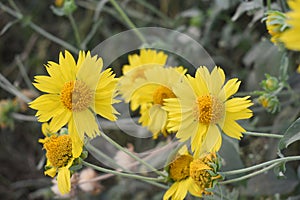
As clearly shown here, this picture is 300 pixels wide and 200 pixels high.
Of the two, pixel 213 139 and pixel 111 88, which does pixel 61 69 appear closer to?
pixel 111 88

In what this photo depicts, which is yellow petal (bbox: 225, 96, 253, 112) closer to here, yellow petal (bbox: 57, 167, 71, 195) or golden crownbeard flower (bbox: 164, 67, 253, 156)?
golden crownbeard flower (bbox: 164, 67, 253, 156)

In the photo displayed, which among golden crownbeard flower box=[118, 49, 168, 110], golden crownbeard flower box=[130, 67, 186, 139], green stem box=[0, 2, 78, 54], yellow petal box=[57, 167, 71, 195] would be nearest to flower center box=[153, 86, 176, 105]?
golden crownbeard flower box=[130, 67, 186, 139]

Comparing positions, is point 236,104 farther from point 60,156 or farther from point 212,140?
point 60,156

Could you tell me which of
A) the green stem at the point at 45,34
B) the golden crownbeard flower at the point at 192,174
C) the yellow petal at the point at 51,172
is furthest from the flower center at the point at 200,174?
the green stem at the point at 45,34

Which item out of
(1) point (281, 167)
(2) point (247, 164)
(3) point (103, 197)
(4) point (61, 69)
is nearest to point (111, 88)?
(4) point (61, 69)

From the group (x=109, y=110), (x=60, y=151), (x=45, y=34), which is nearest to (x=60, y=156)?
(x=60, y=151)

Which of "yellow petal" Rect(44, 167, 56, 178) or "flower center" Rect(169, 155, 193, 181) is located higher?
"flower center" Rect(169, 155, 193, 181)
